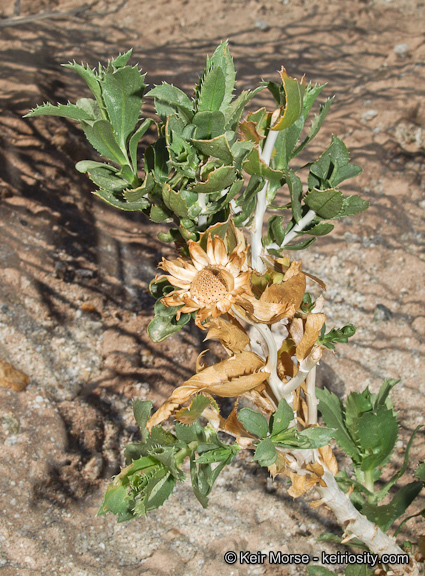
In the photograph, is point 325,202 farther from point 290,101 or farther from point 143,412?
point 143,412

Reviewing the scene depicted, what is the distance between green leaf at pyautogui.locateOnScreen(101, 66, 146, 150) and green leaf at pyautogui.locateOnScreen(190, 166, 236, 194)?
6.2 inches

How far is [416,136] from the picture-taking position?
9.68 feet

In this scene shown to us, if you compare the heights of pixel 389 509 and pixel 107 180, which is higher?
pixel 107 180

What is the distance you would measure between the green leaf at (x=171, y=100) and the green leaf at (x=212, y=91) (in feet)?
0.08

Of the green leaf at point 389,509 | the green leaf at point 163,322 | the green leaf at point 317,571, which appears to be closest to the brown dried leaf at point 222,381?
the green leaf at point 163,322

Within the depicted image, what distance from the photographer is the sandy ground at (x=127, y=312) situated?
1677 mm

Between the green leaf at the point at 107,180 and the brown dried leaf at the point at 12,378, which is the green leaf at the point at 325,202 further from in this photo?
the brown dried leaf at the point at 12,378

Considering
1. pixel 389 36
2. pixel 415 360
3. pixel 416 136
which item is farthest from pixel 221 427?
pixel 389 36

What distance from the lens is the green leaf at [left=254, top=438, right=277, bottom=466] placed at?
87 cm

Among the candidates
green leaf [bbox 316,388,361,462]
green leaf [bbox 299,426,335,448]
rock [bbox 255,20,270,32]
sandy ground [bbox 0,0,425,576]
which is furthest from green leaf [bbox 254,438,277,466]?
rock [bbox 255,20,270,32]

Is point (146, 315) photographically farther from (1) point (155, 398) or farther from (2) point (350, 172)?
(2) point (350, 172)

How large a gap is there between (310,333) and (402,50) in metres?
3.67

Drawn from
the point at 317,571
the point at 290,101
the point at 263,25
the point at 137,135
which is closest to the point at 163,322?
the point at 137,135

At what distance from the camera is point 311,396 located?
1174 mm
